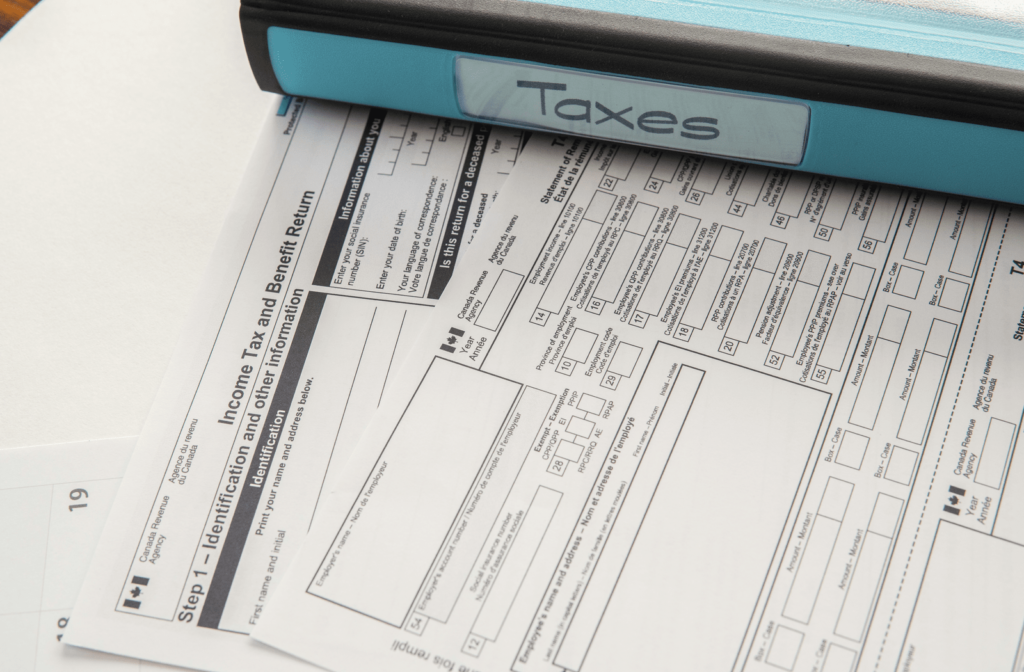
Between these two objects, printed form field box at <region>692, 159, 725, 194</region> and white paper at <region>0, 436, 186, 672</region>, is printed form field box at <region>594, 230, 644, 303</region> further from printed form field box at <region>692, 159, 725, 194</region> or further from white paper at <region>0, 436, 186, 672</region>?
white paper at <region>0, 436, 186, 672</region>

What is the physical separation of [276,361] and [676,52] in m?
0.28

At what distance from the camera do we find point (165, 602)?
0.36 metres

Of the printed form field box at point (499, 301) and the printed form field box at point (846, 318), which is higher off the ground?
the printed form field box at point (846, 318)

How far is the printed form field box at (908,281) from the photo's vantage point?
0.42 metres

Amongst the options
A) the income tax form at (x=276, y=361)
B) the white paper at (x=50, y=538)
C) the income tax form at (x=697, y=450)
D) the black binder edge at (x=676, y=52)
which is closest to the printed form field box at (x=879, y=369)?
the income tax form at (x=697, y=450)

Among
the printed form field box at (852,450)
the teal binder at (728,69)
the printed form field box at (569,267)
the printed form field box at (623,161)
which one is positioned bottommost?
the printed form field box at (852,450)

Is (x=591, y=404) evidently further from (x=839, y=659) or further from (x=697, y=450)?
(x=839, y=659)

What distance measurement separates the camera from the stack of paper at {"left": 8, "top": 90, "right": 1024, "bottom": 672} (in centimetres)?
35

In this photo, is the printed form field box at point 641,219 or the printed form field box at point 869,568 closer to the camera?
the printed form field box at point 869,568

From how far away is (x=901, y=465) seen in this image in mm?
376

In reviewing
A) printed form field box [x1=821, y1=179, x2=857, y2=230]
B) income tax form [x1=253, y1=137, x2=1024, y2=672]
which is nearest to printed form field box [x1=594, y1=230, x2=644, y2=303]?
income tax form [x1=253, y1=137, x2=1024, y2=672]

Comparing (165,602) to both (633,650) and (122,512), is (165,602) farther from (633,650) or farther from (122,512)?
(633,650)

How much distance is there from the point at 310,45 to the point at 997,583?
463 millimetres

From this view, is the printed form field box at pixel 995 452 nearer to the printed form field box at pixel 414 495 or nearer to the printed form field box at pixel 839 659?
the printed form field box at pixel 839 659
